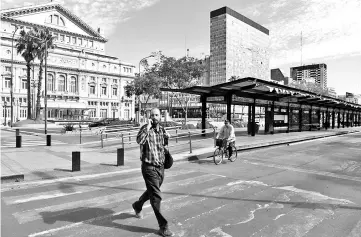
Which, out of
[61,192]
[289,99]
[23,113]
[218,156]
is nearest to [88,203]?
[61,192]

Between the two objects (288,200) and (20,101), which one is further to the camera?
(20,101)

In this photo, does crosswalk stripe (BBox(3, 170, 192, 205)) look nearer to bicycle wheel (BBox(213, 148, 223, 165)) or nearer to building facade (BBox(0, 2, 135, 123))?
bicycle wheel (BBox(213, 148, 223, 165))

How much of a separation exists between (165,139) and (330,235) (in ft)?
9.73

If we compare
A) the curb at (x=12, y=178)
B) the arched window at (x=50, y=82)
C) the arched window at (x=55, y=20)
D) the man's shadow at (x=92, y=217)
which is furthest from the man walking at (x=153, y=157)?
the arched window at (x=55, y=20)

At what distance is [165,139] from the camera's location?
4.52 m

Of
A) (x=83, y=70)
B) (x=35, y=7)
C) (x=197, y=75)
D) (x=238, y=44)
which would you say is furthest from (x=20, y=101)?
(x=238, y=44)

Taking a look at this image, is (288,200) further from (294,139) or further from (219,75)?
(219,75)

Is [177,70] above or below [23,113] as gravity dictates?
above

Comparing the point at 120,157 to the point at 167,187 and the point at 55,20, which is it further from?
the point at 55,20

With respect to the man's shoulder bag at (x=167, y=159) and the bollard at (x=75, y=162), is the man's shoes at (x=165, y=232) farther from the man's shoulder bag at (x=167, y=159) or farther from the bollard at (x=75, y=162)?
the bollard at (x=75, y=162)

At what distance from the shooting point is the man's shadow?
4395mm

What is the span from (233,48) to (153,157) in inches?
5874

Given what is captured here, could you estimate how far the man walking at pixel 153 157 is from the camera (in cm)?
415

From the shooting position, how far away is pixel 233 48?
477 ft
